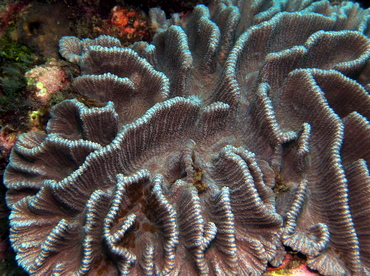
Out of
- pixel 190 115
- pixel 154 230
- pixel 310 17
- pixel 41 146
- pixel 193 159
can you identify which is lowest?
pixel 154 230

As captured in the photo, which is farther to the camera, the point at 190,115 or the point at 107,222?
the point at 190,115

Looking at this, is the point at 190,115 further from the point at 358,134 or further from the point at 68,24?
the point at 68,24

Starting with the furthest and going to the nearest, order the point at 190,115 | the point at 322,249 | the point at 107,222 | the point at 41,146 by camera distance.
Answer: the point at 190,115, the point at 41,146, the point at 322,249, the point at 107,222

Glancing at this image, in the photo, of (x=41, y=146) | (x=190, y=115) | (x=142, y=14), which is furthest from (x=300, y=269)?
(x=142, y=14)

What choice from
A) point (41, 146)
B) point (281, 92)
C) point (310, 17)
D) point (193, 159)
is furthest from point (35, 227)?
point (310, 17)

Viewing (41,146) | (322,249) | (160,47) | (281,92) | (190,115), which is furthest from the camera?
(160,47)

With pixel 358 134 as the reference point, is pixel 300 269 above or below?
below

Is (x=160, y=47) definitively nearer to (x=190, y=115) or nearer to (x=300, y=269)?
(x=190, y=115)
